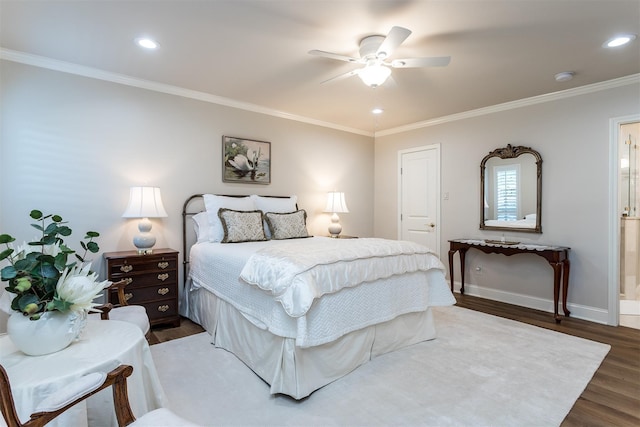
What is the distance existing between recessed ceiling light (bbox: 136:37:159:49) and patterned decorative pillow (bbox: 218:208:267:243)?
65.9 inches

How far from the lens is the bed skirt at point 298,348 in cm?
208

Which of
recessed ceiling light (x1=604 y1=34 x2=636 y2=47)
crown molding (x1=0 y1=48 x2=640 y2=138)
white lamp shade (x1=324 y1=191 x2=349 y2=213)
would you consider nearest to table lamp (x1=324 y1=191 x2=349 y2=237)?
white lamp shade (x1=324 y1=191 x2=349 y2=213)

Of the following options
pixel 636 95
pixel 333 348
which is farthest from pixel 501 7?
pixel 333 348

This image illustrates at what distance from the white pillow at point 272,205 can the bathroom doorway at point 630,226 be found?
13.7ft

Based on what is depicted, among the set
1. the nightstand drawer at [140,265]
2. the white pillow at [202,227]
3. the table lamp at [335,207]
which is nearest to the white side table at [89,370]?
the nightstand drawer at [140,265]

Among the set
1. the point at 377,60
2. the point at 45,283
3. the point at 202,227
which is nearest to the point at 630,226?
the point at 377,60

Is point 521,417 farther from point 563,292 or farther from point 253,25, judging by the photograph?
point 253,25

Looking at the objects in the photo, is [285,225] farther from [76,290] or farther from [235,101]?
[76,290]

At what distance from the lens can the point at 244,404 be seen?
2039mm

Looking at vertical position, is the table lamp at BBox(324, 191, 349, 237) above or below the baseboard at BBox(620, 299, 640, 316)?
above

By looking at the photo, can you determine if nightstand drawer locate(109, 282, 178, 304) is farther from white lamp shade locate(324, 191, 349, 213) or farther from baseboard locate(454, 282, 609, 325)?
baseboard locate(454, 282, 609, 325)

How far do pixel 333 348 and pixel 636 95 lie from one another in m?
4.02

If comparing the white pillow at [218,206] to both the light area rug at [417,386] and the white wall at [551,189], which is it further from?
the white wall at [551,189]

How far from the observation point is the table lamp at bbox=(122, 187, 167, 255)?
3217 millimetres
